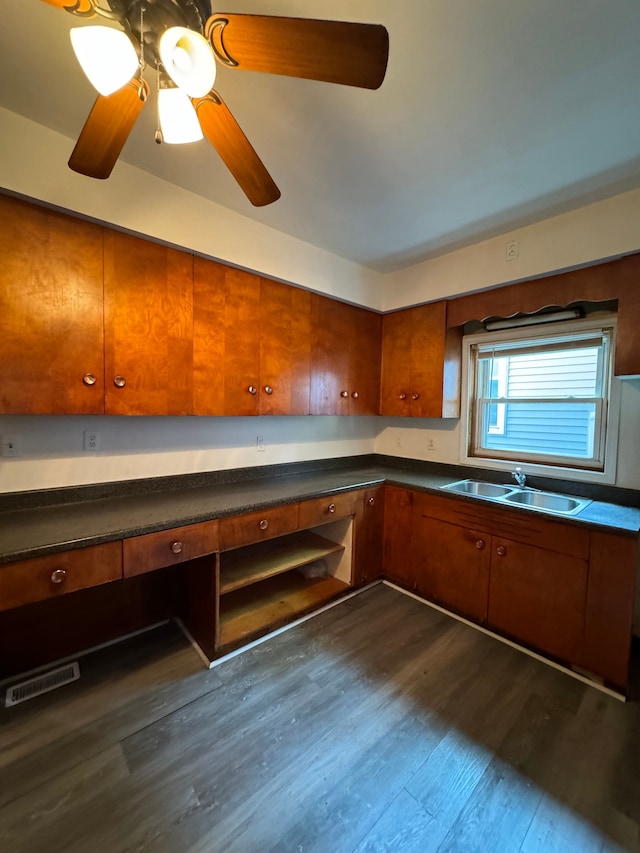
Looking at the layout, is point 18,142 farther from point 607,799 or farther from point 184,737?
point 607,799

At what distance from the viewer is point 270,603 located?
7.38ft

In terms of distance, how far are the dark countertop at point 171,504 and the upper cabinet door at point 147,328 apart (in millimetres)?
515

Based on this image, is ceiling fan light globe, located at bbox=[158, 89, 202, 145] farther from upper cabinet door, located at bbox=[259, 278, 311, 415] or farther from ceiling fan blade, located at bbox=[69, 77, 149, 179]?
upper cabinet door, located at bbox=[259, 278, 311, 415]

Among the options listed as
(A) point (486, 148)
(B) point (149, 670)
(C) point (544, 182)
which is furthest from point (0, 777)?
(C) point (544, 182)

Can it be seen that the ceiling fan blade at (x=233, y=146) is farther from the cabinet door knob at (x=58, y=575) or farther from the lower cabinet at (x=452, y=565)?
the lower cabinet at (x=452, y=565)

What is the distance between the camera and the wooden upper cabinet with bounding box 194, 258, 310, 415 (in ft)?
6.36

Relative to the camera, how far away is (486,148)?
1.48 m

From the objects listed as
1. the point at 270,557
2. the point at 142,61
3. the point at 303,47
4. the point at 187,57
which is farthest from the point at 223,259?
the point at 270,557

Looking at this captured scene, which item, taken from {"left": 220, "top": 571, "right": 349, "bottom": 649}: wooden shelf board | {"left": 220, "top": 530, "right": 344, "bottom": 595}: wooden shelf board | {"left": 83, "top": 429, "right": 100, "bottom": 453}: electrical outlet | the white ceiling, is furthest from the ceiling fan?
{"left": 220, "top": 571, "right": 349, "bottom": 649}: wooden shelf board

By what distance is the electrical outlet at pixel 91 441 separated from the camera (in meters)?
1.83

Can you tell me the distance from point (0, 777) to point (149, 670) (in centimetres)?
59

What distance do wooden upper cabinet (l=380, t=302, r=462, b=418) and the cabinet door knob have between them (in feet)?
7.95

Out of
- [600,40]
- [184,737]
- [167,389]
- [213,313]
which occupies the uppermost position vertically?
[600,40]

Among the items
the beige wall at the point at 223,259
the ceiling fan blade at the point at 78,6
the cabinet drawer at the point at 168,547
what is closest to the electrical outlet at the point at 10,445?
the beige wall at the point at 223,259
